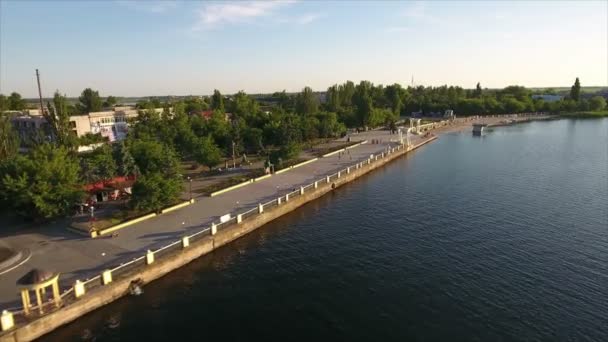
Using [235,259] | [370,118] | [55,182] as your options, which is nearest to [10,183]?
[55,182]

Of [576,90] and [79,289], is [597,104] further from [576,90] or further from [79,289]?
[79,289]

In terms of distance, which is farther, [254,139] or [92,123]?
[92,123]

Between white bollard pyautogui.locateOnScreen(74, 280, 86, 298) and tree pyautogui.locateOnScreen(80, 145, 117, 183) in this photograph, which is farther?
tree pyautogui.locateOnScreen(80, 145, 117, 183)

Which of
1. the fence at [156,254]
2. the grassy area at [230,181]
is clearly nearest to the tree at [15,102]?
the grassy area at [230,181]

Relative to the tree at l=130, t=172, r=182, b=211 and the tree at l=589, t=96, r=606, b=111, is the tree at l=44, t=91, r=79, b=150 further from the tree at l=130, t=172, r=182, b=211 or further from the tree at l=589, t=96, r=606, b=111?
the tree at l=589, t=96, r=606, b=111

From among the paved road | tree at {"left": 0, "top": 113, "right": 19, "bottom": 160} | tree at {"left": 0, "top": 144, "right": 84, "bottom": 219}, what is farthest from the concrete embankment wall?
tree at {"left": 0, "top": 113, "right": 19, "bottom": 160}

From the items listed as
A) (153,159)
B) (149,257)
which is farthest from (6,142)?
(149,257)
